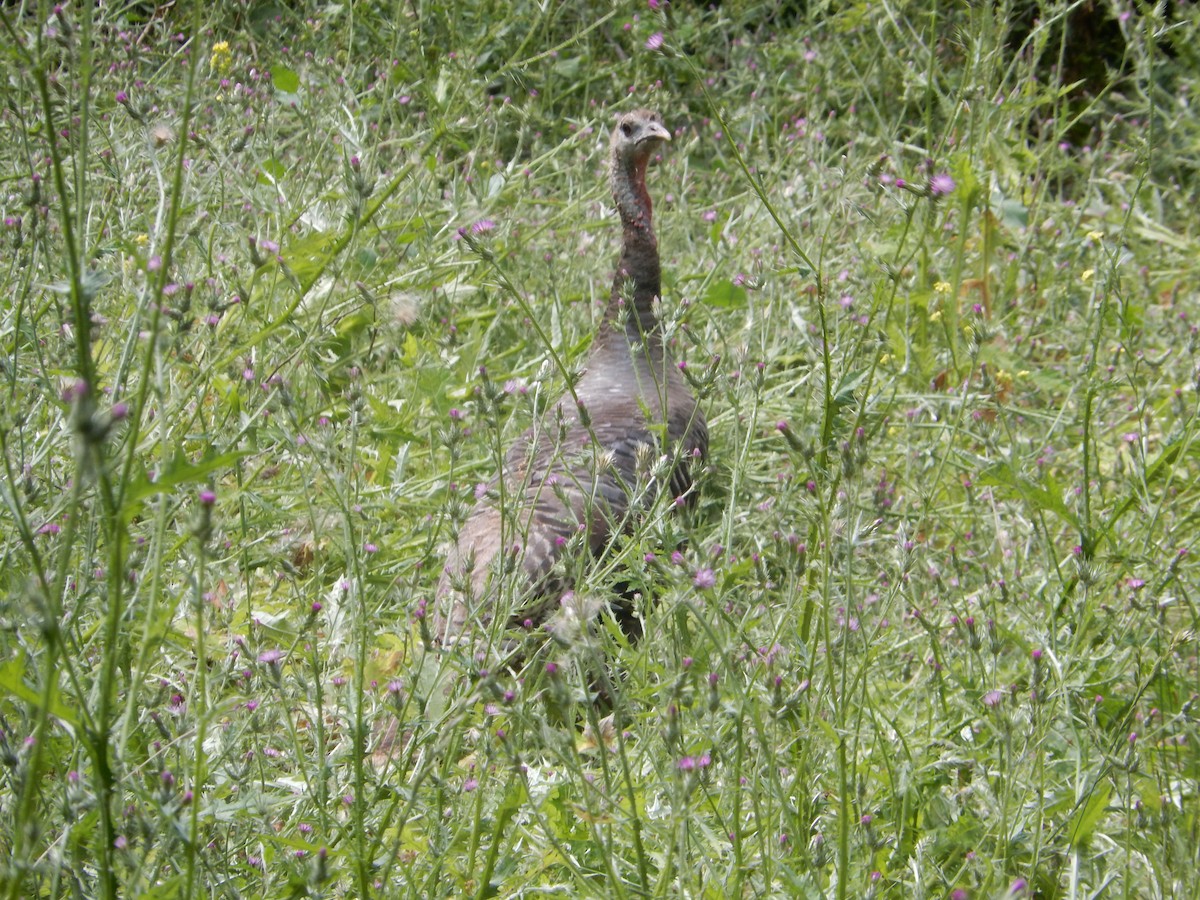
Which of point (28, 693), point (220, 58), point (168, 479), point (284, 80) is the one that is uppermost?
point (220, 58)

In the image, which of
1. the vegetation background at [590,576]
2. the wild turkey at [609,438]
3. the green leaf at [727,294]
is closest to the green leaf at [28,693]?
the vegetation background at [590,576]

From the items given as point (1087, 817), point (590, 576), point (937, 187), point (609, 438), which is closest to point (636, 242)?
point (609, 438)

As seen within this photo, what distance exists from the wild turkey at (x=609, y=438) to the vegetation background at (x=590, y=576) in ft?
0.46

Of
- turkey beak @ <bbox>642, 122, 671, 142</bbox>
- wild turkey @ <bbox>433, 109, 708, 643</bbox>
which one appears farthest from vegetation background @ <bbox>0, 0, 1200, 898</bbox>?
turkey beak @ <bbox>642, 122, 671, 142</bbox>

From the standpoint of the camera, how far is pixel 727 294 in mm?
4461

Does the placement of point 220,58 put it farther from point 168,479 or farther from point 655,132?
point 168,479

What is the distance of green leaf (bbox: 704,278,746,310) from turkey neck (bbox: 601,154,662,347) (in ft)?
0.61

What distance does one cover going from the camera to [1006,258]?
5.66 meters

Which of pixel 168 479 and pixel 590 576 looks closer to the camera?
pixel 168 479

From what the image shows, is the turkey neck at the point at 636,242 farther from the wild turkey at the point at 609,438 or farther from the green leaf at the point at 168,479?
the green leaf at the point at 168,479

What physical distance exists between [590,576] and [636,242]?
2.47 metres

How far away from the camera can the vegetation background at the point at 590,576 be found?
1.68 meters

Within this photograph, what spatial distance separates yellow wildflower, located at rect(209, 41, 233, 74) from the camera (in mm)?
4760

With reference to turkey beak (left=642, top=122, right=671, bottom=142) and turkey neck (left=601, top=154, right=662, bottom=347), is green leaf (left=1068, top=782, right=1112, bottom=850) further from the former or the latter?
turkey beak (left=642, top=122, right=671, bottom=142)
